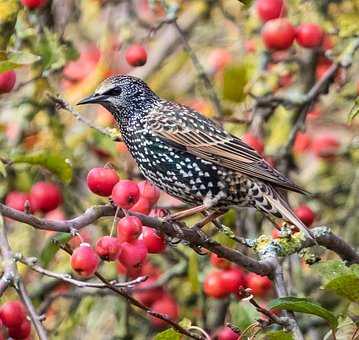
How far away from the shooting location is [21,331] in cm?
369

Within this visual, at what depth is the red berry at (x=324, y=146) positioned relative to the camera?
649cm

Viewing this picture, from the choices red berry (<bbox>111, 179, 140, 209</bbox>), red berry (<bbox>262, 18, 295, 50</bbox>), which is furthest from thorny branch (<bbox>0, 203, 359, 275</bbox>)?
red berry (<bbox>262, 18, 295, 50</bbox>)

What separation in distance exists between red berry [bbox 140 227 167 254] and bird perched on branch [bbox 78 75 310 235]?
701 mm

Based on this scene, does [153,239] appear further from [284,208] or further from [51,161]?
[284,208]

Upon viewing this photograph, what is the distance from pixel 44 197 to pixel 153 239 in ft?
4.55

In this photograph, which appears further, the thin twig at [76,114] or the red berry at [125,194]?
the thin twig at [76,114]

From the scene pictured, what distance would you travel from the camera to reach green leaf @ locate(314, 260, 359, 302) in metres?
3.44

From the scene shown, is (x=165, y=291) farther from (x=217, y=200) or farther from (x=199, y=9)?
(x=199, y=9)

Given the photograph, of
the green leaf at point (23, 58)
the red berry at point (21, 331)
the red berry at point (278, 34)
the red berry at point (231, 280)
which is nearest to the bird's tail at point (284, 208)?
the red berry at point (231, 280)

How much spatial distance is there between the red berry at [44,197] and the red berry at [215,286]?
2.83ft

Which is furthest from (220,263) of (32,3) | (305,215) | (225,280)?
(32,3)

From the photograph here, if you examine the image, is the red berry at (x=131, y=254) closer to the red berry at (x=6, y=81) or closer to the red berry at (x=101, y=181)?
the red berry at (x=101, y=181)

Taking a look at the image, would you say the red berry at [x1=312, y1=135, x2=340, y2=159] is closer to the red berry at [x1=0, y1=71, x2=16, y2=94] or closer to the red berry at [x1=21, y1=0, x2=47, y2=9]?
the red berry at [x1=21, y1=0, x2=47, y2=9]

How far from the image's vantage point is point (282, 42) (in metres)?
5.49
